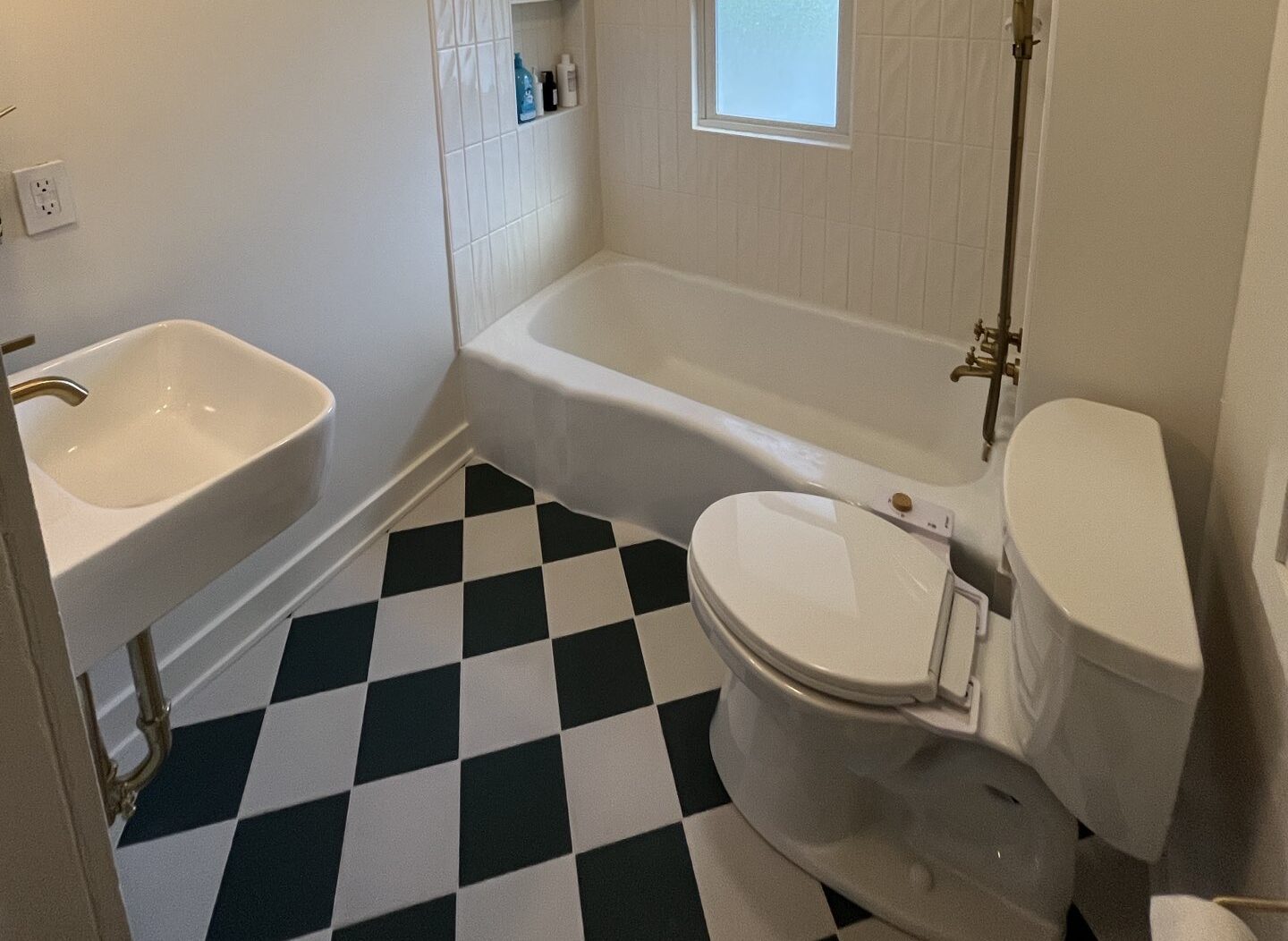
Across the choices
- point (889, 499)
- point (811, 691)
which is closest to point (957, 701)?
point (811, 691)

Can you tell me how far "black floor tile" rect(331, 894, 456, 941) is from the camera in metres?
1.62

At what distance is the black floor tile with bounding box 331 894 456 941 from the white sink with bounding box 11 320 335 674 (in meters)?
0.62

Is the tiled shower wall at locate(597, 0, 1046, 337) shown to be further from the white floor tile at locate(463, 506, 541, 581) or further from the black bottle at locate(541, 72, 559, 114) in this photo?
the white floor tile at locate(463, 506, 541, 581)

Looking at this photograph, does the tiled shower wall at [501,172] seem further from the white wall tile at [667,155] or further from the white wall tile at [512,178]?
the white wall tile at [667,155]

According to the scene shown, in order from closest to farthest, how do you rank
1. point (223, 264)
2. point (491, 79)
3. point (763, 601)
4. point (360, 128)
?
point (763, 601) < point (223, 264) < point (360, 128) < point (491, 79)

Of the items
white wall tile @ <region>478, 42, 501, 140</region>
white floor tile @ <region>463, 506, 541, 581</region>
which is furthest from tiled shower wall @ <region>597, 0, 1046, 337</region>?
white floor tile @ <region>463, 506, 541, 581</region>

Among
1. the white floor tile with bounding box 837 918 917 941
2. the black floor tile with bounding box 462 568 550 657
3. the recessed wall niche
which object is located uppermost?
the recessed wall niche

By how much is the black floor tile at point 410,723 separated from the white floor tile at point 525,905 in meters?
0.30

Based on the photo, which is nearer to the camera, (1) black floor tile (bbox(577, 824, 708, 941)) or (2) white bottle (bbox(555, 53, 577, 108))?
(1) black floor tile (bbox(577, 824, 708, 941))

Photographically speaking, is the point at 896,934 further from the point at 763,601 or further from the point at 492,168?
the point at 492,168

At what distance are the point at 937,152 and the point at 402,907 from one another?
184 cm

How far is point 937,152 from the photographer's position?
7.73ft

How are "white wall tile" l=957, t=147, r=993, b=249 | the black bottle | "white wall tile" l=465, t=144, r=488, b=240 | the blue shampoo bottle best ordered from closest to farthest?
"white wall tile" l=957, t=147, r=993, b=249 < "white wall tile" l=465, t=144, r=488, b=240 < the blue shampoo bottle < the black bottle

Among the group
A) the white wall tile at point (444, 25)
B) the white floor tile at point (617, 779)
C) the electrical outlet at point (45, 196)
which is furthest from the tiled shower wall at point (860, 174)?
the electrical outlet at point (45, 196)
